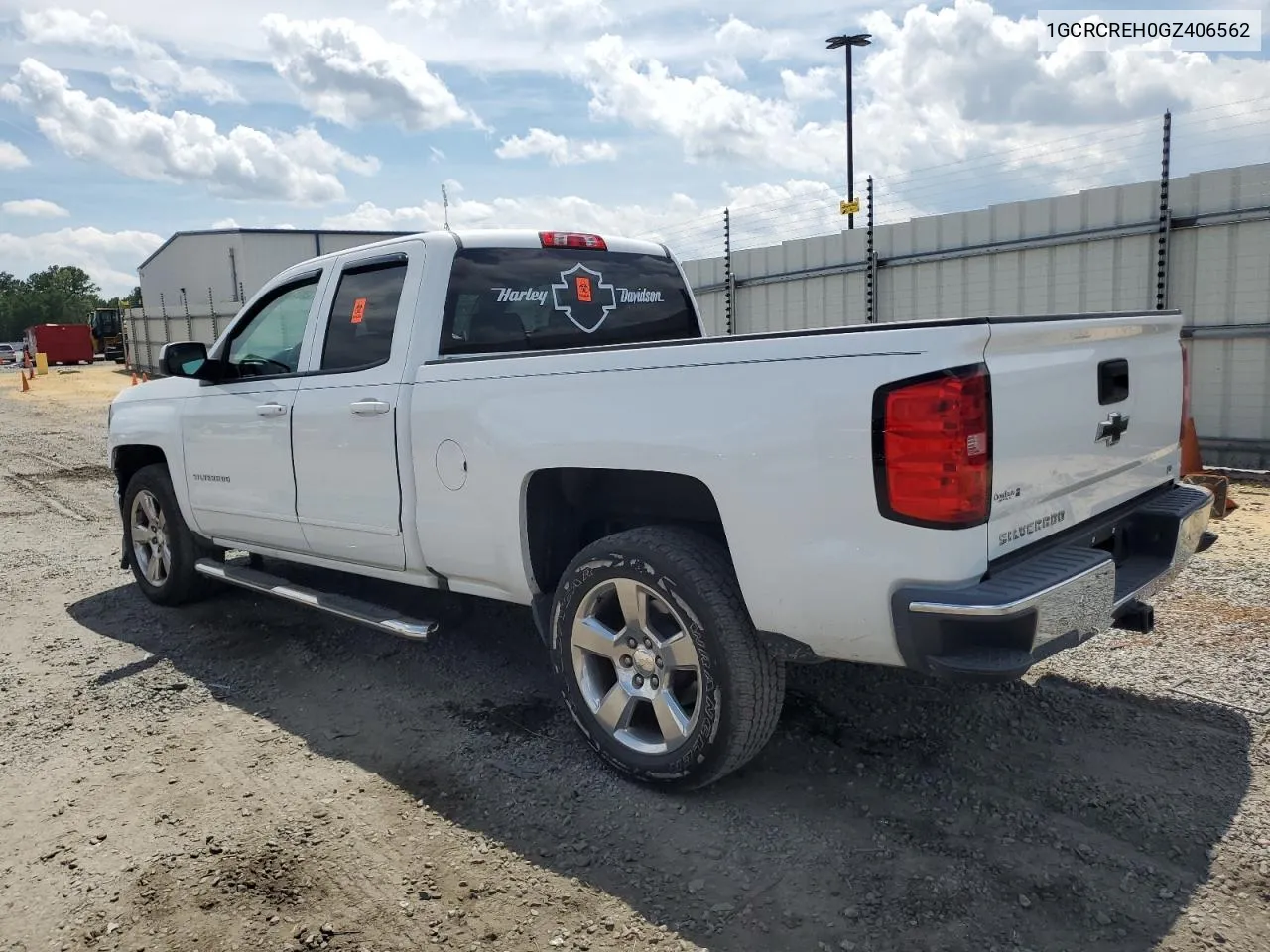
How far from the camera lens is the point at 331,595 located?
469 cm

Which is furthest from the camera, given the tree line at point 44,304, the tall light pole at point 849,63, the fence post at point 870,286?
the tree line at point 44,304

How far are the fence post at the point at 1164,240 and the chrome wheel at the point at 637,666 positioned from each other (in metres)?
7.59

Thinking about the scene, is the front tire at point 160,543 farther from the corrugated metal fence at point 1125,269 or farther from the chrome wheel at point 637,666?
the corrugated metal fence at point 1125,269

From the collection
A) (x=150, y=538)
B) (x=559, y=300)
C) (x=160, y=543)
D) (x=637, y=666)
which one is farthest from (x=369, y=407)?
(x=150, y=538)

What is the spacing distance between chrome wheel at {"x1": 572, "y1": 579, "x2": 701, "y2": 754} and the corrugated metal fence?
5067 mm

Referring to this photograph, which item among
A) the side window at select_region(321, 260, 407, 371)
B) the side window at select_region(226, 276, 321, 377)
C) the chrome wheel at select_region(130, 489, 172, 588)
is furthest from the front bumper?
the chrome wheel at select_region(130, 489, 172, 588)

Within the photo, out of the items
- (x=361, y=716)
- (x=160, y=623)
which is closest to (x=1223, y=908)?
(x=361, y=716)

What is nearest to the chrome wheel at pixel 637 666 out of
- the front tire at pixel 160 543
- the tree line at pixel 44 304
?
A: the front tire at pixel 160 543

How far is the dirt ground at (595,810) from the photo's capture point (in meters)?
2.74

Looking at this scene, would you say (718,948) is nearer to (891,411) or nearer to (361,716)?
(891,411)

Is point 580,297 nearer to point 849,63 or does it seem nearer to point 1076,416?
point 1076,416

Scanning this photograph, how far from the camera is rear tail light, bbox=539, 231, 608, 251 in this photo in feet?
15.5

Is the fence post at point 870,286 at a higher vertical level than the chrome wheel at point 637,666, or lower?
higher

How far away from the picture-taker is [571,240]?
190 inches
